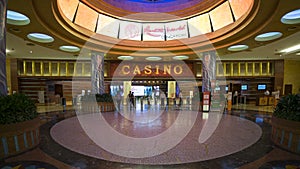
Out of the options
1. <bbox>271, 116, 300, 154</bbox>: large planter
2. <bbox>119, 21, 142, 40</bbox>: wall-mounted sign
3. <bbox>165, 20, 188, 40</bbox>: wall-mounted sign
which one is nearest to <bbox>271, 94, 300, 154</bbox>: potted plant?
<bbox>271, 116, 300, 154</bbox>: large planter

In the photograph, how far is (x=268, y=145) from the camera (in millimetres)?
4215

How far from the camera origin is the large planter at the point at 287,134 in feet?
12.5

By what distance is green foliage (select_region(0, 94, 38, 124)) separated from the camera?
355 centimetres

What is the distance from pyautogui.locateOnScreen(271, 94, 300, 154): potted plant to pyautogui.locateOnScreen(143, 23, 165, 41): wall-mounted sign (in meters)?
7.81

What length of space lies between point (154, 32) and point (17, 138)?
8.96 meters

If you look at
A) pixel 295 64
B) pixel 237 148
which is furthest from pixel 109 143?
pixel 295 64

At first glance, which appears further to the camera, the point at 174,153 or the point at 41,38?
the point at 41,38

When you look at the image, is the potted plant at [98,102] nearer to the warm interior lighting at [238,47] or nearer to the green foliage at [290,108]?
the warm interior lighting at [238,47]

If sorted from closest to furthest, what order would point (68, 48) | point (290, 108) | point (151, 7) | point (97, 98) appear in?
point (290, 108) < point (97, 98) < point (151, 7) < point (68, 48)

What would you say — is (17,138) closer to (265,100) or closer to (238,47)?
(238,47)

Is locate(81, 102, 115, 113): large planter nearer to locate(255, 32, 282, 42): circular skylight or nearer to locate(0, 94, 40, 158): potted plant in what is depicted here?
locate(0, 94, 40, 158): potted plant

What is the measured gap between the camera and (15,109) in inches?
147

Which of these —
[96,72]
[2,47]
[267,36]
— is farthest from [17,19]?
[267,36]

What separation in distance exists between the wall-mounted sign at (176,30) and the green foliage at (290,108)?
673 cm
